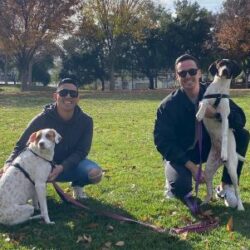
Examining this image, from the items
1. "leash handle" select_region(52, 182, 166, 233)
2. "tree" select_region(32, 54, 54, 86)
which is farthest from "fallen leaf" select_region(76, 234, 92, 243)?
"tree" select_region(32, 54, 54, 86)

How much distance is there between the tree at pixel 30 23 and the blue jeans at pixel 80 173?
30.3 meters

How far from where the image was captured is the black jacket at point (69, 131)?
5.84 m

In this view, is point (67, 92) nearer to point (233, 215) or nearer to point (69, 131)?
point (69, 131)

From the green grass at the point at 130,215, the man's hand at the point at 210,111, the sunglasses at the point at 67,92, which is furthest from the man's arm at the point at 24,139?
the man's hand at the point at 210,111

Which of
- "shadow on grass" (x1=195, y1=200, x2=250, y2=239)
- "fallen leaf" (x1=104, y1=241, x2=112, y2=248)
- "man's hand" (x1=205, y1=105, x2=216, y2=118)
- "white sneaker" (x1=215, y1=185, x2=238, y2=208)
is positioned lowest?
"fallen leaf" (x1=104, y1=241, x2=112, y2=248)

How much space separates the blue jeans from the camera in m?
5.94

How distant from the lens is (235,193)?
18.4 ft

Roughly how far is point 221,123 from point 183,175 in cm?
82

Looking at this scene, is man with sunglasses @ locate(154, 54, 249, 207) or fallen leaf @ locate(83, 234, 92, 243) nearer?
fallen leaf @ locate(83, 234, 92, 243)

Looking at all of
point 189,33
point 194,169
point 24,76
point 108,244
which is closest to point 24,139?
point 108,244

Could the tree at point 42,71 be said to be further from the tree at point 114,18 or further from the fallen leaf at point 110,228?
the fallen leaf at point 110,228

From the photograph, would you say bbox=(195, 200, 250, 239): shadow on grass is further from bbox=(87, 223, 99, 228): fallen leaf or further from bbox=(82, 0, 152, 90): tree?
bbox=(82, 0, 152, 90): tree

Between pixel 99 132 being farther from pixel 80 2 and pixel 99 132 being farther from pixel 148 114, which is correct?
pixel 80 2

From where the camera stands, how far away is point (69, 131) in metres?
5.95
